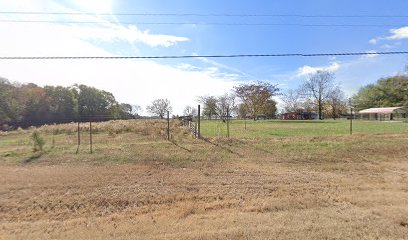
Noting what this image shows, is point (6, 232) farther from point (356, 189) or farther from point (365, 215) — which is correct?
point (356, 189)

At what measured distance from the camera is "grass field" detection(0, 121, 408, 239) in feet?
15.0

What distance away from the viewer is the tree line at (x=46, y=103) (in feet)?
155

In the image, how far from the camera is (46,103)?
194ft

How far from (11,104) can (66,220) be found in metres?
51.6

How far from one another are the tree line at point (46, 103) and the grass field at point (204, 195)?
4186 cm

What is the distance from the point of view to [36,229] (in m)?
4.68

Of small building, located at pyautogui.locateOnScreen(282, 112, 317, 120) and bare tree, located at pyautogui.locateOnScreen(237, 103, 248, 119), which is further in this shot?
small building, located at pyautogui.locateOnScreen(282, 112, 317, 120)

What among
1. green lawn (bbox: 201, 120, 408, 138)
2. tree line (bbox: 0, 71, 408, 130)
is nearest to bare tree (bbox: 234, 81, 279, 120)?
tree line (bbox: 0, 71, 408, 130)

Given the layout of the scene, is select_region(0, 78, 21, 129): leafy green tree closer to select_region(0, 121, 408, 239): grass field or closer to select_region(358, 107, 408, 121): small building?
select_region(0, 121, 408, 239): grass field

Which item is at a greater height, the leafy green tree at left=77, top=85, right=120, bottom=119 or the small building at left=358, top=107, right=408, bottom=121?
the leafy green tree at left=77, top=85, right=120, bottom=119

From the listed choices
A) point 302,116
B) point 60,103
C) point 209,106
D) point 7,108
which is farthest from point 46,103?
point 302,116

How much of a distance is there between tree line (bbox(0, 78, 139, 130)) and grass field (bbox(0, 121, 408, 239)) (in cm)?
4186

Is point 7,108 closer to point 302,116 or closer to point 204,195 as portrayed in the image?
point 204,195

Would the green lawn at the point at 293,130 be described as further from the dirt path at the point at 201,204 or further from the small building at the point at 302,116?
the small building at the point at 302,116
